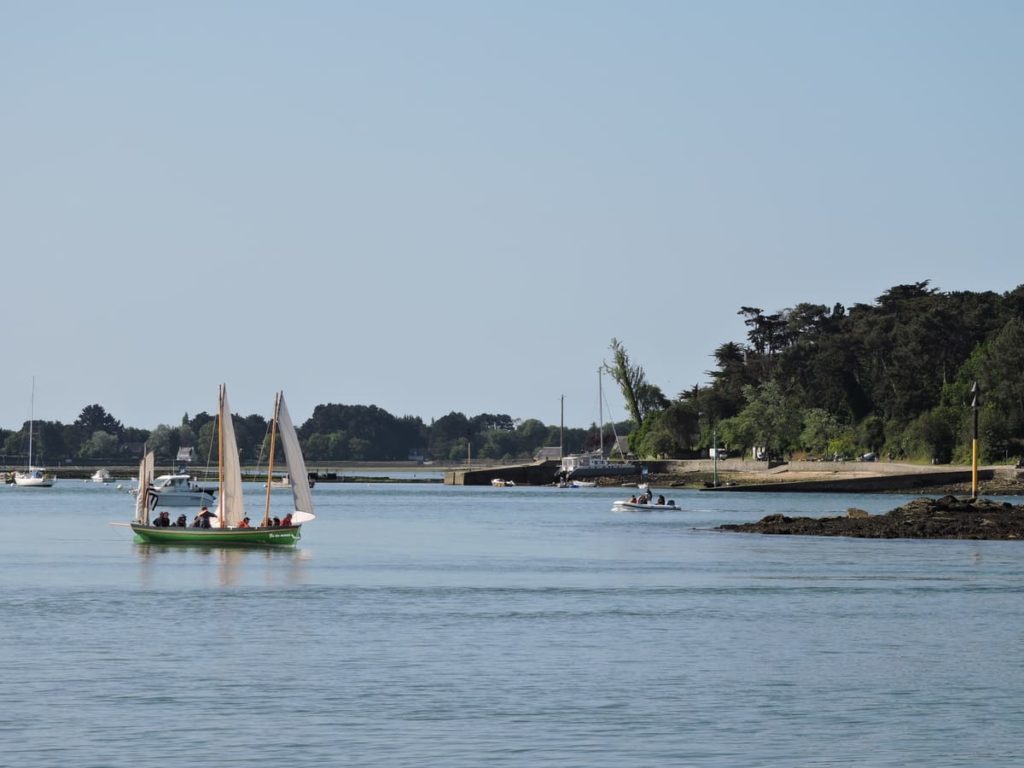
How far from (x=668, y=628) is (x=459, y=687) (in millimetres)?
12099

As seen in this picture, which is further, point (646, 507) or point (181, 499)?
point (181, 499)

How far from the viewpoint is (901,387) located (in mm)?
176375

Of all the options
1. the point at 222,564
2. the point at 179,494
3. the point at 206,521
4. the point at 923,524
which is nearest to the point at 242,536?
the point at 206,521

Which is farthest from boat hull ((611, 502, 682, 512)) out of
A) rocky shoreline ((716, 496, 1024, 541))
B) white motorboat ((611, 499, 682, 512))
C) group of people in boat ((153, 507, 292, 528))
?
group of people in boat ((153, 507, 292, 528))

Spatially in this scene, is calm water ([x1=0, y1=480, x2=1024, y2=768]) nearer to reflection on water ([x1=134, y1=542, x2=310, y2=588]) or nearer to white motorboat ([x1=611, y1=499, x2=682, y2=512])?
reflection on water ([x1=134, y1=542, x2=310, y2=588])

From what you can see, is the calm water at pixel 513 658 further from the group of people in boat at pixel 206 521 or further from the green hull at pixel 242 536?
the group of people in boat at pixel 206 521

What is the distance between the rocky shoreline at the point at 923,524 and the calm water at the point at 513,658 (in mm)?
9298

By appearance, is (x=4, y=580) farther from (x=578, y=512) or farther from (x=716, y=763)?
(x=578, y=512)

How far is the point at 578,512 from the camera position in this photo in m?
129

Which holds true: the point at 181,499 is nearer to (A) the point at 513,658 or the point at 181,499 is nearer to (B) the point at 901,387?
(B) the point at 901,387

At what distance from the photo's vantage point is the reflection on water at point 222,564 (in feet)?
195

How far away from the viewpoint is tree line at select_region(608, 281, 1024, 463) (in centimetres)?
15988

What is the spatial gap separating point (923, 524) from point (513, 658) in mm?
52472

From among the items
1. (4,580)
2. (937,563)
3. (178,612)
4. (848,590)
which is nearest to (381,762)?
(178,612)
